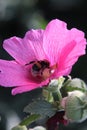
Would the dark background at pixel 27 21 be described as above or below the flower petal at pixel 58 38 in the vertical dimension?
below

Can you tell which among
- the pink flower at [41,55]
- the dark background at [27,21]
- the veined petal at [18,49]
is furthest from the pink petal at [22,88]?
the dark background at [27,21]

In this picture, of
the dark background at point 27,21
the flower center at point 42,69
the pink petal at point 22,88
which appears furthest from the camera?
the dark background at point 27,21

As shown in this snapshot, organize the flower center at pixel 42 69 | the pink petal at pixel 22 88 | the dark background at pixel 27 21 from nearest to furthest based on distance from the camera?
1. the pink petal at pixel 22 88
2. the flower center at pixel 42 69
3. the dark background at pixel 27 21

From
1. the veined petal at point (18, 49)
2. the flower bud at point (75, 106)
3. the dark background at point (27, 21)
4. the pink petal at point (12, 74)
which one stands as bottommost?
the dark background at point (27, 21)

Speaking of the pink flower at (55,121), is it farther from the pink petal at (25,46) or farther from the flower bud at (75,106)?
the pink petal at (25,46)

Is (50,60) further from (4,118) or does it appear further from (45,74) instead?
(4,118)

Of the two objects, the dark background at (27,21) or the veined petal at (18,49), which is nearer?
the veined petal at (18,49)

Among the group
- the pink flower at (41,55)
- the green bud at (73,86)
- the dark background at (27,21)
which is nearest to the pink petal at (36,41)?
the pink flower at (41,55)
